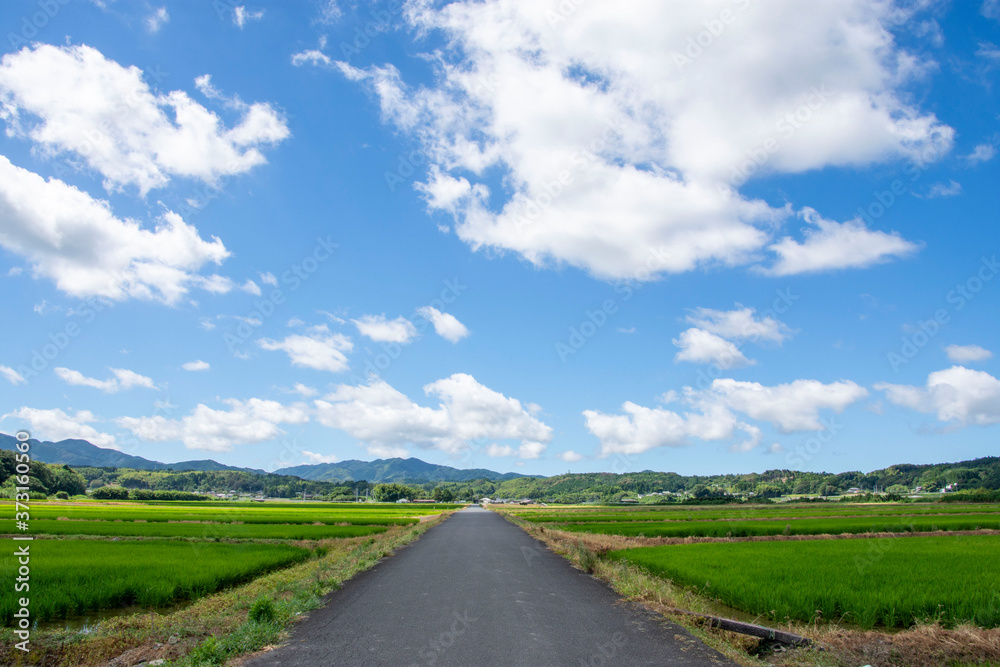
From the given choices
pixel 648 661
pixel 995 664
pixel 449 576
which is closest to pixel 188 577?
pixel 449 576

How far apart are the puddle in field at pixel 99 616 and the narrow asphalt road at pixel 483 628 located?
139 inches

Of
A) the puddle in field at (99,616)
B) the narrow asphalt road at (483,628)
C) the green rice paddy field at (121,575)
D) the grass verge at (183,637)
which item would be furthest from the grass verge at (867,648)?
the green rice paddy field at (121,575)

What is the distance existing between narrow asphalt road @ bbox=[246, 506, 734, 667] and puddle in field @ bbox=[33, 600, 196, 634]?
353 centimetres

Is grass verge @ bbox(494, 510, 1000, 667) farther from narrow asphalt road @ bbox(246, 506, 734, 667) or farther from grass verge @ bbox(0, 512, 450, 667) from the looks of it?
grass verge @ bbox(0, 512, 450, 667)

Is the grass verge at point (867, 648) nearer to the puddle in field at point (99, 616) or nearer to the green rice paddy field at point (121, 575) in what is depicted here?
the puddle in field at point (99, 616)

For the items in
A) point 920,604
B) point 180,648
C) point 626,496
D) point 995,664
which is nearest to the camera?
point 995,664

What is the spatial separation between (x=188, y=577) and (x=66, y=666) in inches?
275

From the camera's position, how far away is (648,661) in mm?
7043

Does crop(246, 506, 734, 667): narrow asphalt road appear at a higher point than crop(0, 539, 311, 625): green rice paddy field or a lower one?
higher

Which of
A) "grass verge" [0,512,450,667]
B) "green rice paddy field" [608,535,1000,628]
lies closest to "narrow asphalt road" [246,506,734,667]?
"grass verge" [0,512,450,667]

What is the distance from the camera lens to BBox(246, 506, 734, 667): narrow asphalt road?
709cm

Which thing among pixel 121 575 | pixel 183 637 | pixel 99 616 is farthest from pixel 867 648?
pixel 121 575

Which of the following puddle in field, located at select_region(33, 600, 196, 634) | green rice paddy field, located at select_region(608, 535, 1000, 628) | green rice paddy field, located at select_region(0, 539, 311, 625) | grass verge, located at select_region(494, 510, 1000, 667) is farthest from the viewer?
green rice paddy field, located at select_region(0, 539, 311, 625)

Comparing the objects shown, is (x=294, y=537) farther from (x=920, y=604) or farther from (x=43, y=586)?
(x=920, y=604)
